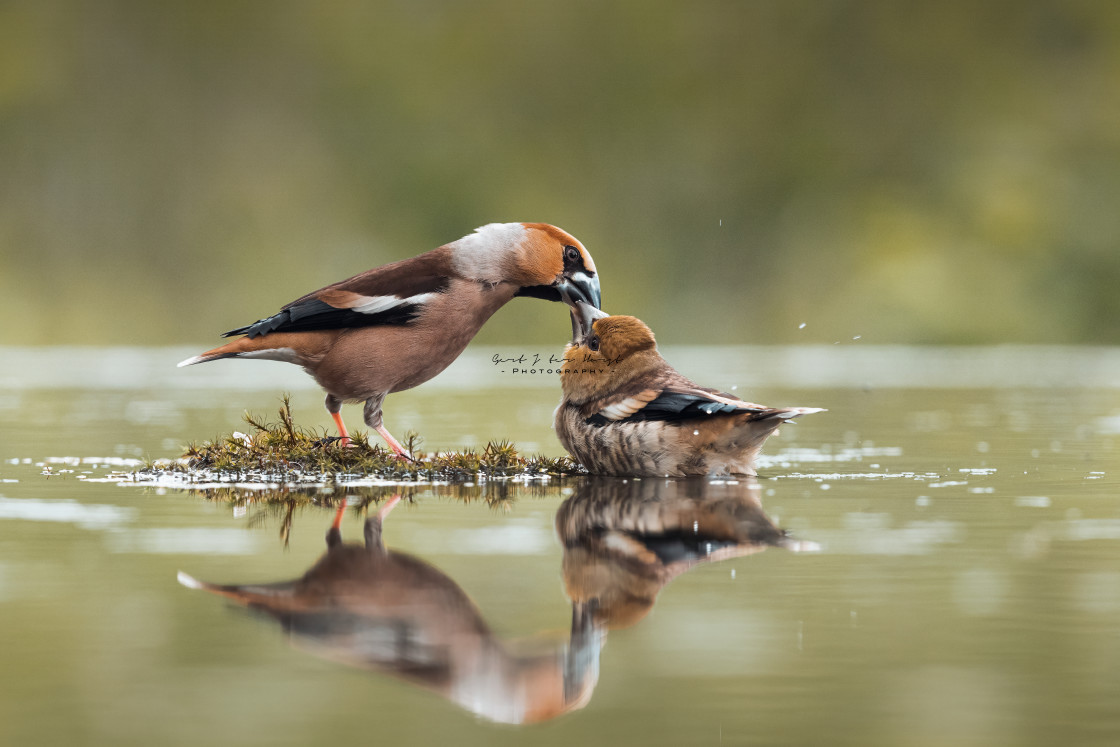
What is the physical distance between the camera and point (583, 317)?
34.1 feet

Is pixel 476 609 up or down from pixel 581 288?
down

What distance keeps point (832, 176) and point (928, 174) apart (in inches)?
146

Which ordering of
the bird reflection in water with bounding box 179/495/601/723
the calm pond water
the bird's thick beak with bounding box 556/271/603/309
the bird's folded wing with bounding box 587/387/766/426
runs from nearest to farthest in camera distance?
the calm pond water → the bird reflection in water with bounding box 179/495/601/723 → the bird's folded wing with bounding box 587/387/766/426 → the bird's thick beak with bounding box 556/271/603/309

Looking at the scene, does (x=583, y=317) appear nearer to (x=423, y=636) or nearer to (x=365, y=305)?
(x=365, y=305)

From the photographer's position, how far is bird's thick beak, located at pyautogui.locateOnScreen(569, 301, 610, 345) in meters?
10.3

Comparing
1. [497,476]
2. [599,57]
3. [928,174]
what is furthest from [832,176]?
[497,476]

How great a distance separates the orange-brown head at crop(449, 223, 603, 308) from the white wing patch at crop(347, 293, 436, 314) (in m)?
0.41

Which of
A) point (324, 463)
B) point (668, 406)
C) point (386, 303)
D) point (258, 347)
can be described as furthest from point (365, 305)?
point (668, 406)

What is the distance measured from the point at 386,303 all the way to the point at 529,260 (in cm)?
104

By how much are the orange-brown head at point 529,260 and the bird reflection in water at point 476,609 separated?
2.67m

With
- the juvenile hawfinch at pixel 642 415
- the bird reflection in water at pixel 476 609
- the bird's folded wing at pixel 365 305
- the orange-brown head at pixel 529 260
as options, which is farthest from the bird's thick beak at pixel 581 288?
the bird reflection in water at pixel 476 609

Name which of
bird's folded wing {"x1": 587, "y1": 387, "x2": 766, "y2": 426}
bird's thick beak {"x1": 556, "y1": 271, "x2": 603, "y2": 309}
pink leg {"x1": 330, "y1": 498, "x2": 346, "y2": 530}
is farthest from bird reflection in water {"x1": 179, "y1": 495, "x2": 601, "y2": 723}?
bird's thick beak {"x1": 556, "y1": 271, "x2": 603, "y2": 309}

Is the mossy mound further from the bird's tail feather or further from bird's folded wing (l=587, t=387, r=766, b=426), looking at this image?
bird's folded wing (l=587, t=387, r=766, b=426)

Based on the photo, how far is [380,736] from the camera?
141 inches
